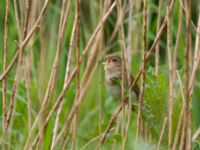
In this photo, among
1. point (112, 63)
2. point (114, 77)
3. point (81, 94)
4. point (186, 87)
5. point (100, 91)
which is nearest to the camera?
point (186, 87)

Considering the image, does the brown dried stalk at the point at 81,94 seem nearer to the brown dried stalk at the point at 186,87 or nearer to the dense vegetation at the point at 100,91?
the dense vegetation at the point at 100,91

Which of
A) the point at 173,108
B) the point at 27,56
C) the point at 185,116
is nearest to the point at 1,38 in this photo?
the point at 27,56

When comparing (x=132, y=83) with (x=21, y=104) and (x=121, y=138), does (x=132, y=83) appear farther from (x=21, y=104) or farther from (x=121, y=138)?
(x=21, y=104)

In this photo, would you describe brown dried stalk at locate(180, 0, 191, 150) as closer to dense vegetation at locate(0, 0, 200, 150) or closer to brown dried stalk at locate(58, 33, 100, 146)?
dense vegetation at locate(0, 0, 200, 150)

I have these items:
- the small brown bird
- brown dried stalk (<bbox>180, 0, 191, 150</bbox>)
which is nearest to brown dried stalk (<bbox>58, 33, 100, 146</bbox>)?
brown dried stalk (<bbox>180, 0, 191, 150</bbox>)

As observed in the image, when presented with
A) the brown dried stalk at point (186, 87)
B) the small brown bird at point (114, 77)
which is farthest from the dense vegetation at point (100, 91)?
the small brown bird at point (114, 77)

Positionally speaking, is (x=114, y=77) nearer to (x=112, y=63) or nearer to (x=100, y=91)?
(x=112, y=63)

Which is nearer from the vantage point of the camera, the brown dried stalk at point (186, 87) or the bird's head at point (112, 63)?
the brown dried stalk at point (186, 87)

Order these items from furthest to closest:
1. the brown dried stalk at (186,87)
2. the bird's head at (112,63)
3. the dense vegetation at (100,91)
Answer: the bird's head at (112,63), the dense vegetation at (100,91), the brown dried stalk at (186,87)

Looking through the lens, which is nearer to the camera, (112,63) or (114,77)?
(114,77)

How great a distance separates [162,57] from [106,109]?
1138 millimetres

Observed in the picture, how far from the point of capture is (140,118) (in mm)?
3076

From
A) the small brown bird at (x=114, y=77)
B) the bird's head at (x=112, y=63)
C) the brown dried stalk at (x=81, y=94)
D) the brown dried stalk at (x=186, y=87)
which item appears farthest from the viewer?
the bird's head at (x=112, y=63)

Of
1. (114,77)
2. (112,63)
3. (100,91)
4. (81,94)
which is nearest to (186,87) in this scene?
(81,94)
